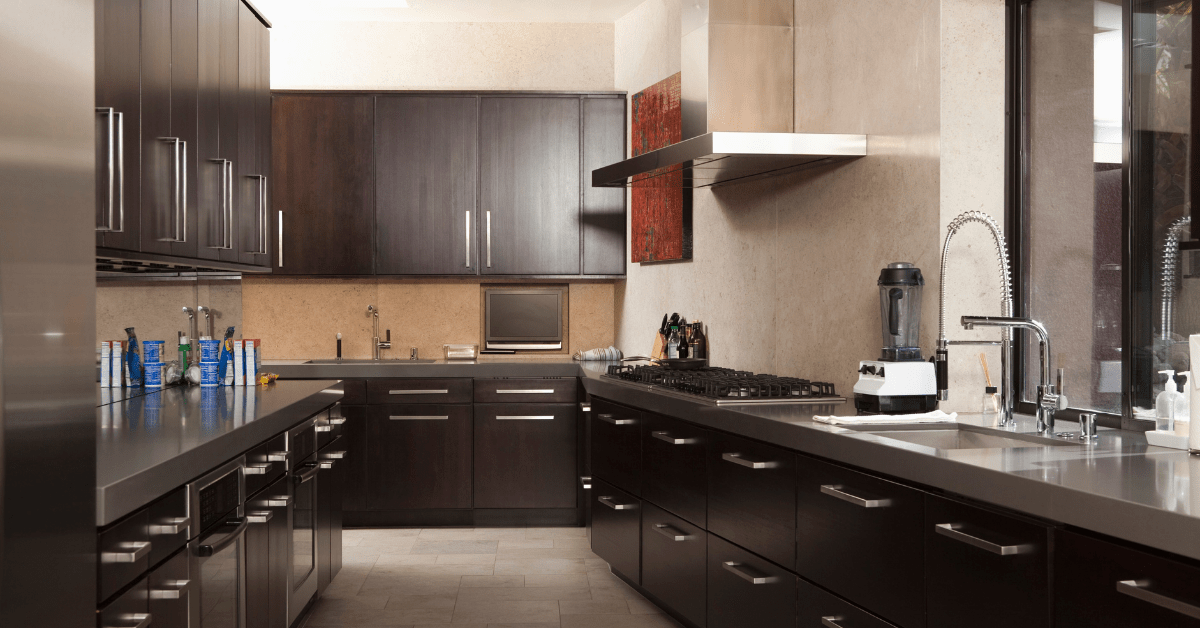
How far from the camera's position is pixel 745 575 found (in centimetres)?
279

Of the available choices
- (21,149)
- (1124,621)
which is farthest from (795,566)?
(21,149)

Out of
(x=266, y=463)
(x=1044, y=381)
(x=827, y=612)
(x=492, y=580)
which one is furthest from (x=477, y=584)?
(x=1044, y=381)

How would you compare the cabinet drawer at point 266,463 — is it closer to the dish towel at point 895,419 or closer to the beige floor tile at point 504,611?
the beige floor tile at point 504,611

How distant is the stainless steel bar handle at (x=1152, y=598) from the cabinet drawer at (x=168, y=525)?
5.72 feet

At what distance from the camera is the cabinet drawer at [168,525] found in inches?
75.7

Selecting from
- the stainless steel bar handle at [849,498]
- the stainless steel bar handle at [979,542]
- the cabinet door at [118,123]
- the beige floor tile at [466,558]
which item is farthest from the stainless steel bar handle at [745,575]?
the cabinet door at [118,123]

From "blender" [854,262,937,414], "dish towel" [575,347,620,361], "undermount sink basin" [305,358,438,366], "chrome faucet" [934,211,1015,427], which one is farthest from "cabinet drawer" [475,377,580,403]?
"chrome faucet" [934,211,1015,427]

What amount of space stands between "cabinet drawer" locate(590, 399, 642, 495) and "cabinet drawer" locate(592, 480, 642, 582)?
55 mm

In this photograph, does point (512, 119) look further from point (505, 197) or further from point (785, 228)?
point (785, 228)

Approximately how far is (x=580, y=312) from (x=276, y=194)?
1.88m

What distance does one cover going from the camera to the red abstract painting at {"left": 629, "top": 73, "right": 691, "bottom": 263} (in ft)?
15.3

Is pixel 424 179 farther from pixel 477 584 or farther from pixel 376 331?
pixel 477 584

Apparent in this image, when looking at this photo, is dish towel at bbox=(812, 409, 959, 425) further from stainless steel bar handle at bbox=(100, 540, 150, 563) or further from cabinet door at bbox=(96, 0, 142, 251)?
cabinet door at bbox=(96, 0, 142, 251)

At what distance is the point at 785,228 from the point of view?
12.1 ft
